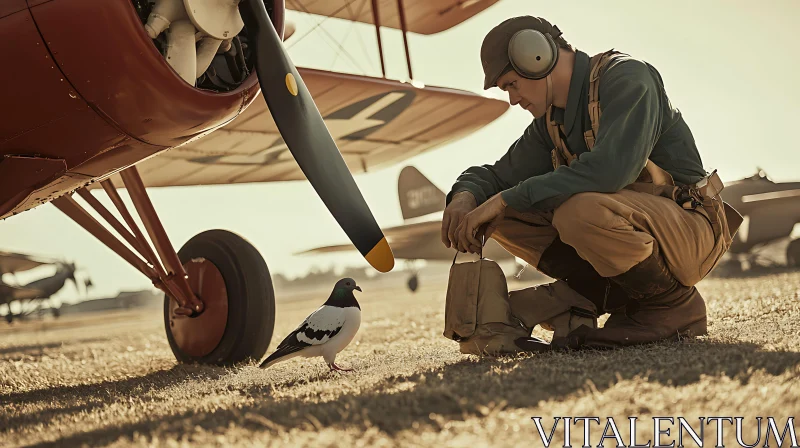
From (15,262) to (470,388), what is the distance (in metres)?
24.0

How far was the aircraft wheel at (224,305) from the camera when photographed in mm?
3891

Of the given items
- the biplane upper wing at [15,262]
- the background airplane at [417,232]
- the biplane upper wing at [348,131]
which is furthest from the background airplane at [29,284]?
the biplane upper wing at [348,131]

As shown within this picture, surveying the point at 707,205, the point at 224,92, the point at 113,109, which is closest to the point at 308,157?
the point at 224,92

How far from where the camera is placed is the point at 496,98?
552cm

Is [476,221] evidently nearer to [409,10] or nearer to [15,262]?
[409,10]

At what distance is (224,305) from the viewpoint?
400cm

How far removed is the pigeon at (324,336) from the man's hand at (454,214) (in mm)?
572

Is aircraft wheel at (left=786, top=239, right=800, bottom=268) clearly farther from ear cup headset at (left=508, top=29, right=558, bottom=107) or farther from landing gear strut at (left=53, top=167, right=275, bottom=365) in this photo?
ear cup headset at (left=508, top=29, right=558, bottom=107)

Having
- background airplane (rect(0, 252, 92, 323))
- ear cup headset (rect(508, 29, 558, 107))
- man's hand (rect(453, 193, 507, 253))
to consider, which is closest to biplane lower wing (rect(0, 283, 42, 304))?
background airplane (rect(0, 252, 92, 323))

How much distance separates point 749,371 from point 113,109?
2.07m

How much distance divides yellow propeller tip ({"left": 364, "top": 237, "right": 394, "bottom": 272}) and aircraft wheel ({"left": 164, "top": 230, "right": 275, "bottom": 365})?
140 cm

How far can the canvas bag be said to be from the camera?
267 centimetres

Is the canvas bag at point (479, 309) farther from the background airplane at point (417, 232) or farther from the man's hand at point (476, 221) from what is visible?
the background airplane at point (417, 232)

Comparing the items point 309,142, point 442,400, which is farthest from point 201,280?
point 442,400
